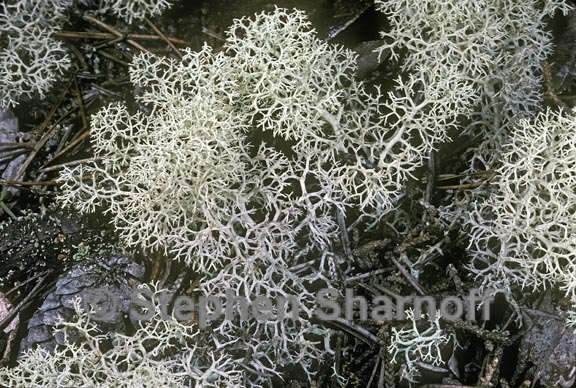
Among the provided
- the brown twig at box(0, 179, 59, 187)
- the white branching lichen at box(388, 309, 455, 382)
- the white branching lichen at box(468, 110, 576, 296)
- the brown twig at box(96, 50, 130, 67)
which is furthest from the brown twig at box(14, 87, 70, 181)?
the white branching lichen at box(468, 110, 576, 296)

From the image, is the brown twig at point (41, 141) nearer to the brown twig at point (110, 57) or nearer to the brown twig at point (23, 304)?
the brown twig at point (110, 57)

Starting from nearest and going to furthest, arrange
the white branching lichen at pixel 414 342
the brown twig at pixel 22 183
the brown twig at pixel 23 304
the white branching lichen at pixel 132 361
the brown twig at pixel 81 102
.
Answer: the white branching lichen at pixel 132 361 → the white branching lichen at pixel 414 342 → the brown twig at pixel 23 304 → the brown twig at pixel 22 183 → the brown twig at pixel 81 102

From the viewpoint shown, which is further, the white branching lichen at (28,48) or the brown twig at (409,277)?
the white branching lichen at (28,48)

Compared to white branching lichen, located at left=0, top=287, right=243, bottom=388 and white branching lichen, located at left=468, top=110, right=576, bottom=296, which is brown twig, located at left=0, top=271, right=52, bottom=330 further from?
white branching lichen, located at left=468, top=110, right=576, bottom=296

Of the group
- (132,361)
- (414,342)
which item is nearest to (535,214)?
(414,342)

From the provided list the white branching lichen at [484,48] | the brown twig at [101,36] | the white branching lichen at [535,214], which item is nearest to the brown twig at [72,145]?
the brown twig at [101,36]

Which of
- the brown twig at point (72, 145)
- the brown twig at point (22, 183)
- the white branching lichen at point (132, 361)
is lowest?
the white branching lichen at point (132, 361)

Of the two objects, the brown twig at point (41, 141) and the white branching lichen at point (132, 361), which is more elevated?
the brown twig at point (41, 141)

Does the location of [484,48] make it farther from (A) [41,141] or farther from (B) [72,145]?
(A) [41,141]
